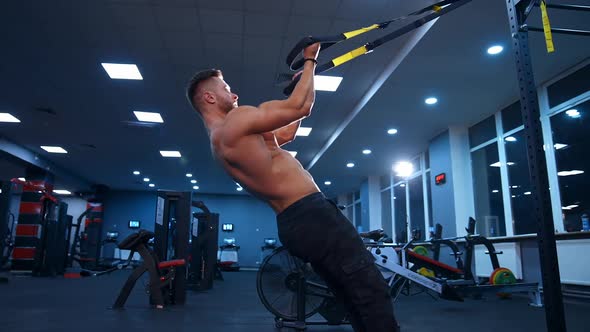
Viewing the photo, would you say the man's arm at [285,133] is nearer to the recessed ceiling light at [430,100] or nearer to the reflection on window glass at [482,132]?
the recessed ceiling light at [430,100]

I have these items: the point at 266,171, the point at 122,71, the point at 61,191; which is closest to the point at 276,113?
the point at 266,171

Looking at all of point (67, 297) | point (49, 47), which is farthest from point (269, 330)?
point (49, 47)

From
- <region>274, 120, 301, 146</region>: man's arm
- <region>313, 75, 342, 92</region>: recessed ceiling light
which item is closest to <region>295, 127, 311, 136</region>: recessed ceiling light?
<region>313, 75, 342, 92</region>: recessed ceiling light

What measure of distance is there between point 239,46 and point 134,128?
13.6ft

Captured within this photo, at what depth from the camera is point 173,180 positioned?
13.8 meters

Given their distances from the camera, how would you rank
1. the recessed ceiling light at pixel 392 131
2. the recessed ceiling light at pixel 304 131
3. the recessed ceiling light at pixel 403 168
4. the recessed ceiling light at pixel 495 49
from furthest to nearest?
1. the recessed ceiling light at pixel 403 168
2. the recessed ceiling light at pixel 304 131
3. the recessed ceiling light at pixel 392 131
4. the recessed ceiling light at pixel 495 49

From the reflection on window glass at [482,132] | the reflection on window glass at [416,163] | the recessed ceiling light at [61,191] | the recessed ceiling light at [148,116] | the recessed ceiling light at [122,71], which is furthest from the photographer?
the recessed ceiling light at [61,191]

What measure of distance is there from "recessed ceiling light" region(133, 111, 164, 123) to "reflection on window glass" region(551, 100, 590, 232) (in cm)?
641

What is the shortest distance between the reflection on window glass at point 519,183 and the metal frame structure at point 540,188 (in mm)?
4836

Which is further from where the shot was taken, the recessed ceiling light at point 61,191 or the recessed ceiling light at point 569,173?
the recessed ceiling light at point 61,191

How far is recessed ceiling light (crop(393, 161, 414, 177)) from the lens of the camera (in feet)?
31.7

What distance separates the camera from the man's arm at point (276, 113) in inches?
44.4

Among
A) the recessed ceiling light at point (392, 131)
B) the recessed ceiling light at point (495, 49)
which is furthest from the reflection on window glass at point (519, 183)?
the recessed ceiling light at point (392, 131)

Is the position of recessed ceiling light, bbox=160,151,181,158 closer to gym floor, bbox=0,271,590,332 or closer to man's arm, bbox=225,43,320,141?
gym floor, bbox=0,271,590,332
